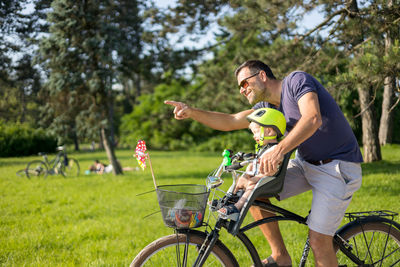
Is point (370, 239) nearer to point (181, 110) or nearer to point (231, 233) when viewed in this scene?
point (231, 233)

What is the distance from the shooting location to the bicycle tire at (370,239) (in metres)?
2.84

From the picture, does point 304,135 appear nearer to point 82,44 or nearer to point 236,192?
point 236,192

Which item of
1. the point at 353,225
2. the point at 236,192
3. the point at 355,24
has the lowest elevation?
the point at 353,225

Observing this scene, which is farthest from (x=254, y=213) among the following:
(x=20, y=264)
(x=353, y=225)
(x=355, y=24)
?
(x=355, y=24)

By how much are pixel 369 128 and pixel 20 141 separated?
21.5 meters

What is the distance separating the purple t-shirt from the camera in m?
2.57

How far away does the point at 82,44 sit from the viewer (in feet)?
35.1

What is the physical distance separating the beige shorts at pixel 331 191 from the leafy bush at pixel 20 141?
914 inches

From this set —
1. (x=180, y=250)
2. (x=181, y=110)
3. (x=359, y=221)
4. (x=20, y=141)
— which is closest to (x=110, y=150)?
(x=181, y=110)

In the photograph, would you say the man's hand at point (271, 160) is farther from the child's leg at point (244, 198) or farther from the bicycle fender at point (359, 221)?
the bicycle fender at point (359, 221)

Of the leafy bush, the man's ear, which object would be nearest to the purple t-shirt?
the man's ear

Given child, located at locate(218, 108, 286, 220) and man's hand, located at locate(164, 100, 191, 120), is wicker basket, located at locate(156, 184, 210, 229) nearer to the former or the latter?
child, located at locate(218, 108, 286, 220)

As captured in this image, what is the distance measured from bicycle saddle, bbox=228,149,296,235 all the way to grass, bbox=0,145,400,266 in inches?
14.5

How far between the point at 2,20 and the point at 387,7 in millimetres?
13202
